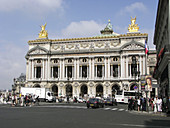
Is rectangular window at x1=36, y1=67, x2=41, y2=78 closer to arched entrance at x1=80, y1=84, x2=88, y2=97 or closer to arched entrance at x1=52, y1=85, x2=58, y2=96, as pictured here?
arched entrance at x1=52, y1=85, x2=58, y2=96

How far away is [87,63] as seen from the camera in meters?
83.1

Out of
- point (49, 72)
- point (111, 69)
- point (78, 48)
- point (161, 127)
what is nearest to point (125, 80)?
point (111, 69)

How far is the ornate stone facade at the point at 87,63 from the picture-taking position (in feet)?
258

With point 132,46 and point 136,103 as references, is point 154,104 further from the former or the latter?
point 132,46

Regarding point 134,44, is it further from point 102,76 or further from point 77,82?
point 77,82

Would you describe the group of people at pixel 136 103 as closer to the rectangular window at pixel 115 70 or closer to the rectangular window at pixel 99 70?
the rectangular window at pixel 115 70

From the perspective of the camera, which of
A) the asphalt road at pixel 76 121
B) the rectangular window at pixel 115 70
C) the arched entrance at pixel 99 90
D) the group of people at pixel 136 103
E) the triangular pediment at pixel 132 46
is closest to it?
the asphalt road at pixel 76 121

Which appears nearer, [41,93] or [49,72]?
[41,93]

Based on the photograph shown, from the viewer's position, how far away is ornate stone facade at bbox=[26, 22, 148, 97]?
78.5m

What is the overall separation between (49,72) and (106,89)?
19.5 metres

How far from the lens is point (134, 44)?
78.2 metres

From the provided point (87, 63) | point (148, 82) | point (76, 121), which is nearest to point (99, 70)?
point (87, 63)

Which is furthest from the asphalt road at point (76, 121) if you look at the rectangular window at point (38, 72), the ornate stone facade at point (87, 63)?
the rectangular window at point (38, 72)

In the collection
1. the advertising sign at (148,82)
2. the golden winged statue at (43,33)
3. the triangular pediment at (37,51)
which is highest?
the golden winged statue at (43,33)
